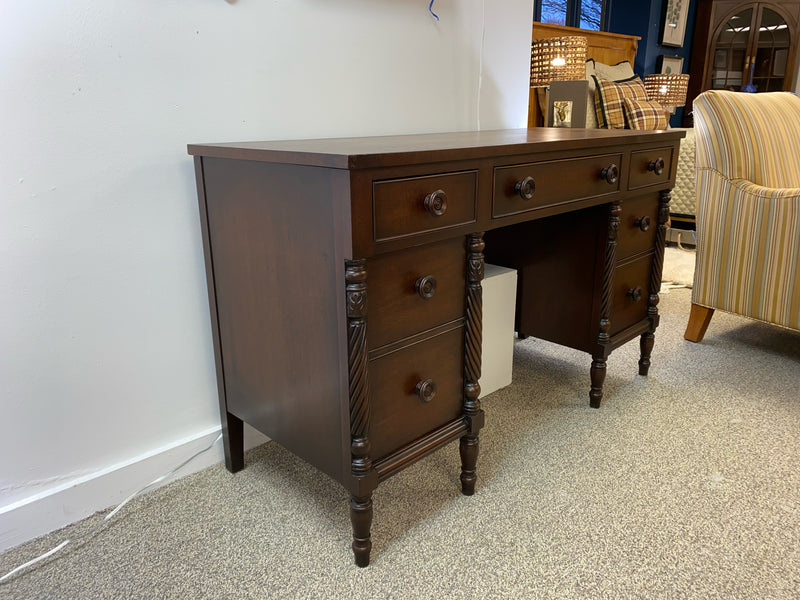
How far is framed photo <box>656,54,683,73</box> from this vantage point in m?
5.23

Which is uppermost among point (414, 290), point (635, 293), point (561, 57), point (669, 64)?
point (669, 64)

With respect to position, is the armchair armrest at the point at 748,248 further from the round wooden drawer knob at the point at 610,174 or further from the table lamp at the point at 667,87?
the table lamp at the point at 667,87

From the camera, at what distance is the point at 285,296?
3.59ft

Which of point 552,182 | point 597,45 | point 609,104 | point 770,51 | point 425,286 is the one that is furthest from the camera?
point 770,51

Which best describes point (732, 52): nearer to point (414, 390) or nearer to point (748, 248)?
point (748, 248)

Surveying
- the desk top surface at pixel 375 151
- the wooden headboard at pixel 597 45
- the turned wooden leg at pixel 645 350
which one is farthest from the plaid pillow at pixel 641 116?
the desk top surface at pixel 375 151

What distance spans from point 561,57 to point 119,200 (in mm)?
1613

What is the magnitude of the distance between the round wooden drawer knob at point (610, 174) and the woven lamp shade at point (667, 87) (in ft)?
12.5

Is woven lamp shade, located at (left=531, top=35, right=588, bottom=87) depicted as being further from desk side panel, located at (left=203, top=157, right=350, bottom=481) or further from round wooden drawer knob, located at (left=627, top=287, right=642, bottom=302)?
desk side panel, located at (left=203, top=157, right=350, bottom=481)

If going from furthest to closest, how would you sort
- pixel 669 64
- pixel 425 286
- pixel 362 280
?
pixel 669 64
pixel 425 286
pixel 362 280

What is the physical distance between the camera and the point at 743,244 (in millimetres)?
1979

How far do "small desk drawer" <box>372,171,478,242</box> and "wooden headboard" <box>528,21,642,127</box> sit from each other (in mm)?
2574

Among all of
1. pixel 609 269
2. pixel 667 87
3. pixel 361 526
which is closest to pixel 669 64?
pixel 667 87

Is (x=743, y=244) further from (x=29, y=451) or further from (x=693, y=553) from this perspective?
(x=29, y=451)
